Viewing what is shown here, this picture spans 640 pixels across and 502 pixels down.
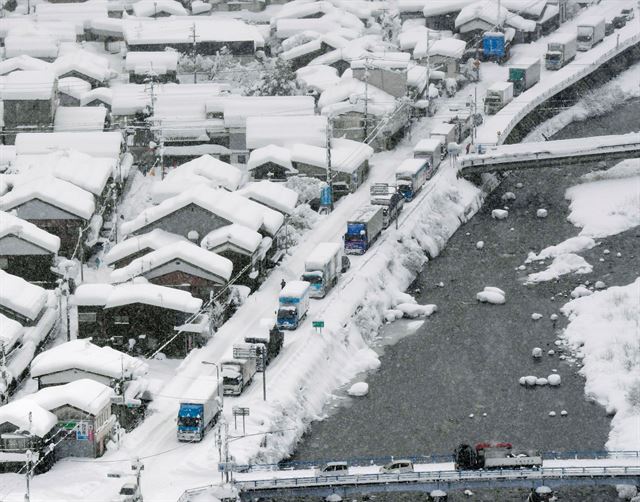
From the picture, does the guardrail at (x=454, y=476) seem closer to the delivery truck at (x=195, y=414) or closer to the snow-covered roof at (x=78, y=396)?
the delivery truck at (x=195, y=414)

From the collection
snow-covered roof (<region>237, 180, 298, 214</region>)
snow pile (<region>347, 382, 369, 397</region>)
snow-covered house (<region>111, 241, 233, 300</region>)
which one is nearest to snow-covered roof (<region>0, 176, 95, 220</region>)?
snow-covered house (<region>111, 241, 233, 300</region>)

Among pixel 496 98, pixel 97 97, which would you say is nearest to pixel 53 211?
pixel 97 97

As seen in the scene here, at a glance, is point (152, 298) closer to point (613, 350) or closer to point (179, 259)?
point (179, 259)

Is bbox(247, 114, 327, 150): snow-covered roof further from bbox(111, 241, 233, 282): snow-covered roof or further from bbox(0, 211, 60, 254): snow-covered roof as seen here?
bbox(111, 241, 233, 282): snow-covered roof

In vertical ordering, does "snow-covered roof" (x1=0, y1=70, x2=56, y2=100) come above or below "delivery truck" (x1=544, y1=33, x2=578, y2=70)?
below

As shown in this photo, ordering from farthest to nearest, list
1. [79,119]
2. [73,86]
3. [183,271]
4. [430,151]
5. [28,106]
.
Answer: [73,86] → [79,119] → [28,106] → [430,151] → [183,271]

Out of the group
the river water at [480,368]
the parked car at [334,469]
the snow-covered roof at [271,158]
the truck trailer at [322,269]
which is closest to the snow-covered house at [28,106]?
the snow-covered roof at [271,158]
